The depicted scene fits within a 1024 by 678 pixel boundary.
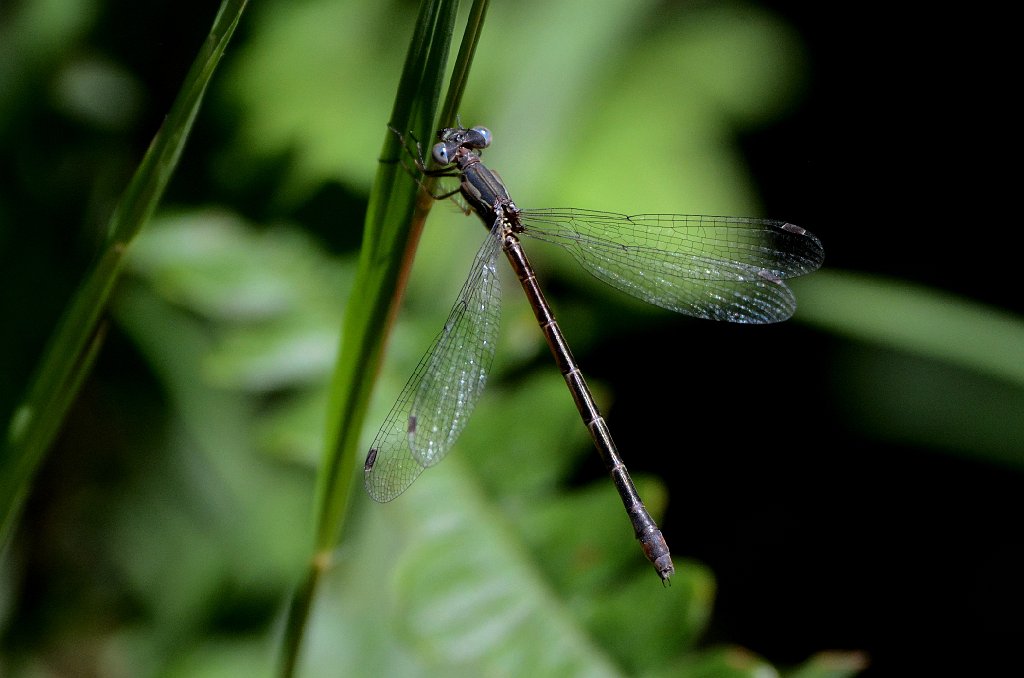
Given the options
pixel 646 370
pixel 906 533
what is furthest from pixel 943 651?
pixel 646 370

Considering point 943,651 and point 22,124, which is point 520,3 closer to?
point 22,124

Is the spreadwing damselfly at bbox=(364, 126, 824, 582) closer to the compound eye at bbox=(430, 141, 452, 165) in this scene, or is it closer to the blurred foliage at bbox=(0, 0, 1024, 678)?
the compound eye at bbox=(430, 141, 452, 165)

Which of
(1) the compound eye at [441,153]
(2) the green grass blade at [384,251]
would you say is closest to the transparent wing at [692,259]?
(1) the compound eye at [441,153]

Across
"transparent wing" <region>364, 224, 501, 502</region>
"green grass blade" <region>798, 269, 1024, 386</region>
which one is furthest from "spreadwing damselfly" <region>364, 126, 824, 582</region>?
"green grass blade" <region>798, 269, 1024, 386</region>

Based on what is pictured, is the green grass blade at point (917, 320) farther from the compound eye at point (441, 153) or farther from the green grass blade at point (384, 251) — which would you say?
the green grass blade at point (384, 251)

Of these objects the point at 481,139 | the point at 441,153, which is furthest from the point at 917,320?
the point at 441,153
